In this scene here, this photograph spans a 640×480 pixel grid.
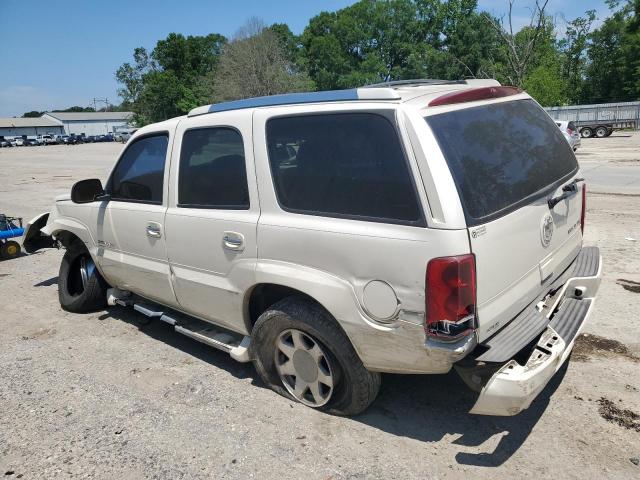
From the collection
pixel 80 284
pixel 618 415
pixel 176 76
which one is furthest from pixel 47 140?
pixel 618 415

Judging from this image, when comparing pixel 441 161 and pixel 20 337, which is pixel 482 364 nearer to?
pixel 441 161

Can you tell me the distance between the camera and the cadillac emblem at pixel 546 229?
10.2 feet

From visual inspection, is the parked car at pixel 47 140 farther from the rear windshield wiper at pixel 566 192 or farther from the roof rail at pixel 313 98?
the rear windshield wiper at pixel 566 192

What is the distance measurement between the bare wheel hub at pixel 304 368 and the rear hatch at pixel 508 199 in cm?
103

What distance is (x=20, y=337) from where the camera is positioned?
197 inches

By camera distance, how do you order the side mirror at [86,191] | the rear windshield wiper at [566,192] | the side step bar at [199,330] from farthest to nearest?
1. the side mirror at [86,191]
2. the side step bar at [199,330]
3. the rear windshield wiper at [566,192]

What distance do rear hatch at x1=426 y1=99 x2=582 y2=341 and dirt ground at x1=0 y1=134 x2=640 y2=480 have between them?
0.77 m

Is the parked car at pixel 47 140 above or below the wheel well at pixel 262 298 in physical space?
below

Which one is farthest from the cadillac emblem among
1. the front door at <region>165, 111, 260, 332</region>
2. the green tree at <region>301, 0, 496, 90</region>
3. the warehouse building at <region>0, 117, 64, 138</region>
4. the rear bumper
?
the warehouse building at <region>0, 117, 64, 138</region>

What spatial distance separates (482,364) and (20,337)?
431cm

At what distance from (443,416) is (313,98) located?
2.13 metres

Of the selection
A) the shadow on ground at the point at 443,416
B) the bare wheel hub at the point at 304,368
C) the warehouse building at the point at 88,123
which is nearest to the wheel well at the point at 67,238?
the shadow on ground at the point at 443,416

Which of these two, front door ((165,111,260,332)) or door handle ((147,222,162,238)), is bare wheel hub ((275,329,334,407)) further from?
door handle ((147,222,162,238))

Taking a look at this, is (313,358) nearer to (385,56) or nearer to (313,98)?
(313,98)
